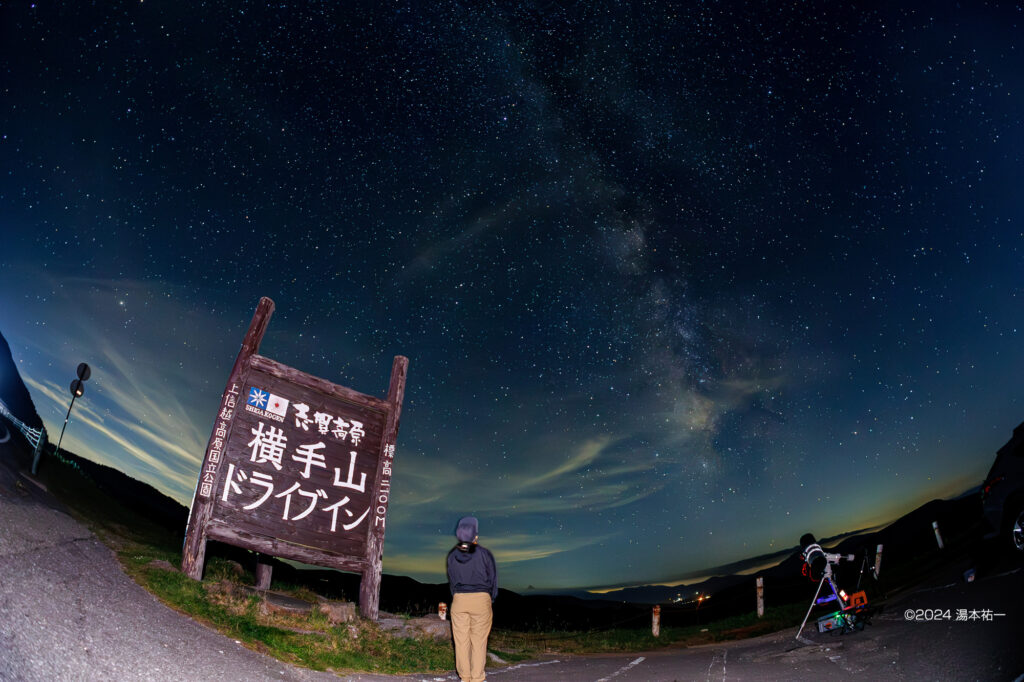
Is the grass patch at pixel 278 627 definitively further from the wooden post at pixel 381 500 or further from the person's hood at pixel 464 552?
the person's hood at pixel 464 552

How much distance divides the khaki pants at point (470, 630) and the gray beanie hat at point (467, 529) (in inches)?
22.8

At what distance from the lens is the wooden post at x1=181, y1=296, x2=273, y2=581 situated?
831cm

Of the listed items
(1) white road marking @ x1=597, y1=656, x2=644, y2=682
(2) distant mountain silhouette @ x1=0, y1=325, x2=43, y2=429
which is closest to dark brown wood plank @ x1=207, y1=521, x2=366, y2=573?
(1) white road marking @ x1=597, y1=656, x2=644, y2=682

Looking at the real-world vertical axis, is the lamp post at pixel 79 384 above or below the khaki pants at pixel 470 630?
above

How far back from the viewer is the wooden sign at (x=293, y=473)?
29.0 feet

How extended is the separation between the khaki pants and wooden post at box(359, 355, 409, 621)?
4552mm

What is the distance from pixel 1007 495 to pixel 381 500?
11183 millimetres

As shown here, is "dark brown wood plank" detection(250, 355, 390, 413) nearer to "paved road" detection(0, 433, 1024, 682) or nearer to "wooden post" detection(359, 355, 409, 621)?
"wooden post" detection(359, 355, 409, 621)

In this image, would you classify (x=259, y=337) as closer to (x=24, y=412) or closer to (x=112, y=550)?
(x=112, y=550)

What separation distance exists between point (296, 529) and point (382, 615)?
2847 mm

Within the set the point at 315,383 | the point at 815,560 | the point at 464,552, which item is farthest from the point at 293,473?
the point at 815,560

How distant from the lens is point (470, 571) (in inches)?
224

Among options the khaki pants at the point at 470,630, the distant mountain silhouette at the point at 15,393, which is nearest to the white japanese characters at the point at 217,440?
the khaki pants at the point at 470,630

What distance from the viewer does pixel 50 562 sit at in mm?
6289
